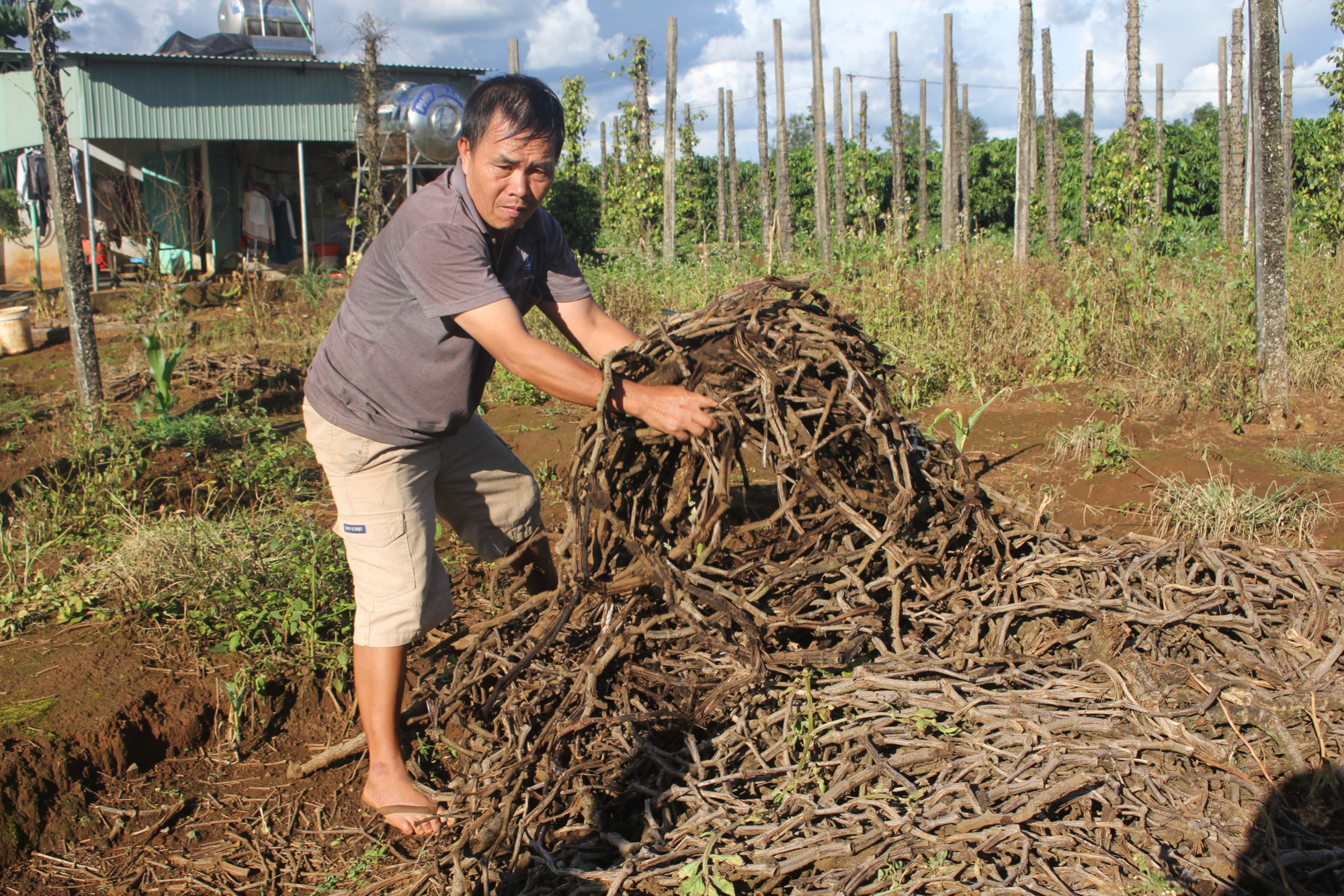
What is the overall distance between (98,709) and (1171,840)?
2924 millimetres

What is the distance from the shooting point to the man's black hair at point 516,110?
2.34 m

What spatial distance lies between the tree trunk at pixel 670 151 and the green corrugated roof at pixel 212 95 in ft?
12.8

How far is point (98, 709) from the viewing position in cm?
286

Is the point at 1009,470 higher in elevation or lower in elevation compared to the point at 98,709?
higher

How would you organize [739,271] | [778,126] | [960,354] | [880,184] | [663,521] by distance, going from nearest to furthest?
[663,521] → [960,354] → [739,271] → [778,126] → [880,184]

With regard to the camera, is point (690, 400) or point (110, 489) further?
point (110, 489)

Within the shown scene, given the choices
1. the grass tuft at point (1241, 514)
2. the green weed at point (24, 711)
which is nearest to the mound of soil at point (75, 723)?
the green weed at point (24, 711)

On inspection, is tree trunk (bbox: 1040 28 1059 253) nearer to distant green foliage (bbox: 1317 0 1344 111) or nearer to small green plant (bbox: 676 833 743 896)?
distant green foliage (bbox: 1317 0 1344 111)

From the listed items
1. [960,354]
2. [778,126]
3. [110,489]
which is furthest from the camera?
[778,126]

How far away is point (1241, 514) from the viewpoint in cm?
371

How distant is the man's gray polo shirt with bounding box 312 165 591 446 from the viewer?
90.9 inches

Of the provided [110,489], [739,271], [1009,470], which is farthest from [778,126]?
[110,489]

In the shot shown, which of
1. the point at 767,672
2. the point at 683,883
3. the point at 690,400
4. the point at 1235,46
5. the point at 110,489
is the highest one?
the point at 1235,46

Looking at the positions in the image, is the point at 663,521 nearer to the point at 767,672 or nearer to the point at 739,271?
the point at 767,672
